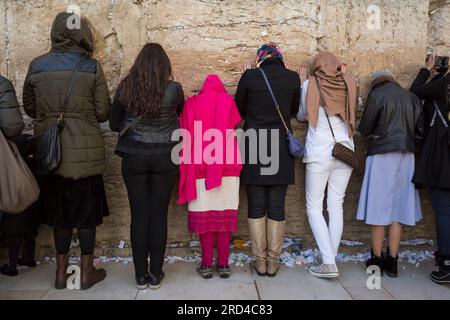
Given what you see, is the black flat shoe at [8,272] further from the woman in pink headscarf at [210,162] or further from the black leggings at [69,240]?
the woman in pink headscarf at [210,162]

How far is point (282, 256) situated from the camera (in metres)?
4.12

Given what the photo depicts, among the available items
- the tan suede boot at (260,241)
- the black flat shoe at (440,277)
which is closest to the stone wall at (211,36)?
the tan suede boot at (260,241)

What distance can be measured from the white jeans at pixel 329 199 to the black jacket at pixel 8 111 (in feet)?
8.04

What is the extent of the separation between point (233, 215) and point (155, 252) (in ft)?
2.48

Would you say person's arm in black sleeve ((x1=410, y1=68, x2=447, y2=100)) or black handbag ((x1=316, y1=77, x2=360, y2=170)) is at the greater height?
person's arm in black sleeve ((x1=410, y1=68, x2=447, y2=100))

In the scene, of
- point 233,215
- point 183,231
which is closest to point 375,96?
point 233,215

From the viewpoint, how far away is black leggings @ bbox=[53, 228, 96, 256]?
131 inches

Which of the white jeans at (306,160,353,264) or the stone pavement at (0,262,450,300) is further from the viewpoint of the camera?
the white jeans at (306,160,353,264)

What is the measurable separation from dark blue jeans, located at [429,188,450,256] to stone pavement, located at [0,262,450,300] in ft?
1.13

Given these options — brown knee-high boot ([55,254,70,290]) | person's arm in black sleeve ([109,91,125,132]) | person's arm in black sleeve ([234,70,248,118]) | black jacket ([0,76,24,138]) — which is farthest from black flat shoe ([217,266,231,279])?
black jacket ([0,76,24,138])

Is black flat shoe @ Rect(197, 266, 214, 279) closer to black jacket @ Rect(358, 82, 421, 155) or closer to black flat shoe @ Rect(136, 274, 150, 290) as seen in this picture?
black flat shoe @ Rect(136, 274, 150, 290)

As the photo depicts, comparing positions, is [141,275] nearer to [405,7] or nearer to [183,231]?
[183,231]

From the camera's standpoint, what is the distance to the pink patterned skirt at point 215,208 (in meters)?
3.55

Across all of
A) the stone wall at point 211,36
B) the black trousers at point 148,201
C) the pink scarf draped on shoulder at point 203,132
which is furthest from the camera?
the stone wall at point 211,36
